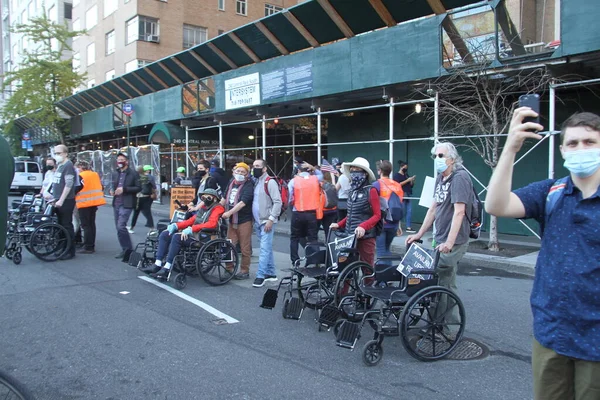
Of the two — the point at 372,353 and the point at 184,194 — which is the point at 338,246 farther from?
the point at 184,194

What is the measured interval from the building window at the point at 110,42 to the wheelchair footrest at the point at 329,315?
3375 cm

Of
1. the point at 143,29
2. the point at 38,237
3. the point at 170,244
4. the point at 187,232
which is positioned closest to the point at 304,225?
the point at 187,232

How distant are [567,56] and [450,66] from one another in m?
2.51

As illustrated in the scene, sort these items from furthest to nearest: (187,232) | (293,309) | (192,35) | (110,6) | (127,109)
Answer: (110,6) → (192,35) → (127,109) → (187,232) → (293,309)

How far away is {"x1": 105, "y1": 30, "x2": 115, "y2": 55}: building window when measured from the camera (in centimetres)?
3422

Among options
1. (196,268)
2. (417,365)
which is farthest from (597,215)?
(196,268)

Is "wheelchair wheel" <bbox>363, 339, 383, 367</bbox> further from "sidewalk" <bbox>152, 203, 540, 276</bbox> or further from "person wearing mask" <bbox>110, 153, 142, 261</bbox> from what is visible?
"person wearing mask" <bbox>110, 153, 142, 261</bbox>

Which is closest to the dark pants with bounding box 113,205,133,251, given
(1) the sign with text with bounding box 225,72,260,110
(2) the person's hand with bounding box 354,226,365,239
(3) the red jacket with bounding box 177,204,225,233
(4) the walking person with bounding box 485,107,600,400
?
(3) the red jacket with bounding box 177,204,225,233

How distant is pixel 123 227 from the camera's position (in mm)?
9172

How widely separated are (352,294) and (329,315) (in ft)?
1.19

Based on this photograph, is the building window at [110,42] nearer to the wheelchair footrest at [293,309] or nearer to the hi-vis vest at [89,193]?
the hi-vis vest at [89,193]

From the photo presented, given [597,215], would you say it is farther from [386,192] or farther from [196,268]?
[196,268]

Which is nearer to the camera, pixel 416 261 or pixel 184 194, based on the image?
pixel 416 261

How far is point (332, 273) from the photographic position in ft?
18.4
